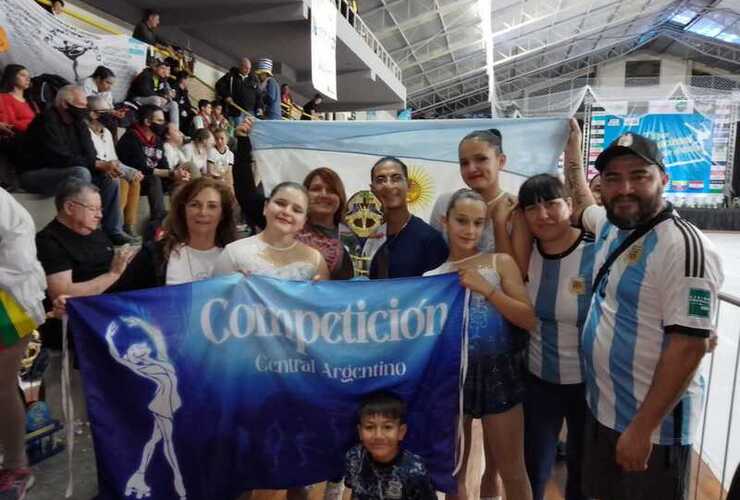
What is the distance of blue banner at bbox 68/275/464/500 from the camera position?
211cm

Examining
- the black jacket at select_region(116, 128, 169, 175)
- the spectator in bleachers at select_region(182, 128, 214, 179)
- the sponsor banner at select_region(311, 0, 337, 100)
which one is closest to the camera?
the sponsor banner at select_region(311, 0, 337, 100)

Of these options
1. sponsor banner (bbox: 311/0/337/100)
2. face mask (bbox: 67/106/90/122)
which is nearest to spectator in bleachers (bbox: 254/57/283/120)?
face mask (bbox: 67/106/90/122)

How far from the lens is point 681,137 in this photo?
15.8 meters

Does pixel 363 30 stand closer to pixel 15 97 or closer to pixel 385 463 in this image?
pixel 15 97

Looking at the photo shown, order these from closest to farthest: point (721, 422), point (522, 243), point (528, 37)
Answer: point (522, 243)
point (721, 422)
point (528, 37)

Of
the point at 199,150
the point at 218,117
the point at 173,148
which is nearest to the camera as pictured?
the point at 173,148

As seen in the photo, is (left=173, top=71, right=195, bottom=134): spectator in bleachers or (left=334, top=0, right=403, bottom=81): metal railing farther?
(left=334, top=0, right=403, bottom=81): metal railing

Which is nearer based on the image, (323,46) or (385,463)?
(385,463)

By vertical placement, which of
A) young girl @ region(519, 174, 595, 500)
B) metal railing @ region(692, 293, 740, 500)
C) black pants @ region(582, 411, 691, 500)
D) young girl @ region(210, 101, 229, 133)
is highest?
young girl @ region(210, 101, 229, 133)

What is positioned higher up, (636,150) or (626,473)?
(636,150)

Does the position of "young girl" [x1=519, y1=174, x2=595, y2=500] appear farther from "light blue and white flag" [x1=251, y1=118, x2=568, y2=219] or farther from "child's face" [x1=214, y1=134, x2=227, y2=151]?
"child's face" [x1=214, y1=134, x2=227, y2=151]

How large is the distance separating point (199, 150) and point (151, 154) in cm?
107

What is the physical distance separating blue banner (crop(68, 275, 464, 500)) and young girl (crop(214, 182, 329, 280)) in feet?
0.30

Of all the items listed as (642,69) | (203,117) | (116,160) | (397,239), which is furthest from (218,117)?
(642,69)
